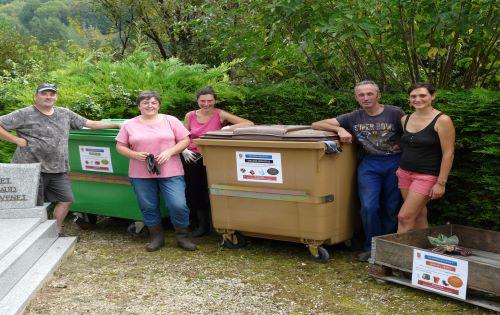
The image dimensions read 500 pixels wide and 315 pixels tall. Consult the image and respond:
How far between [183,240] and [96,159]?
1.36 m

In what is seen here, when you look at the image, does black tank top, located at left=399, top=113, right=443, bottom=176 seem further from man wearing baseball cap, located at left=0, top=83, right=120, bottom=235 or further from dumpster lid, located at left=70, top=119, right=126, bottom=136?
man wearing baseball cap, located at left=0, top=83, right=120, bottom=235

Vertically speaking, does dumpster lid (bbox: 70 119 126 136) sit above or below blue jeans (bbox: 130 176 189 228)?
above

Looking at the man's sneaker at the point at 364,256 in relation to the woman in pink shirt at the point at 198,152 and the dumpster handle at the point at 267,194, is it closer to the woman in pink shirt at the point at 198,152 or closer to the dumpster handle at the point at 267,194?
the dumpster handle at the point at 267,194

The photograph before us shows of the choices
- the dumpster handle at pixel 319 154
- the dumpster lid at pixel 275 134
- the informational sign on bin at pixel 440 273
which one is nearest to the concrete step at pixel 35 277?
the dumpster lid at pixel 275 134

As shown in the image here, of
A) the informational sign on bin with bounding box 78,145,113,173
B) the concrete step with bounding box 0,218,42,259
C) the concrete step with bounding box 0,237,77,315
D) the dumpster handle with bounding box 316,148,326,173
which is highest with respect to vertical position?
the dumpster handle with bounding box 316,148,326,173

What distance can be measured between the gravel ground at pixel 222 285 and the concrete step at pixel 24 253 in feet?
0.80

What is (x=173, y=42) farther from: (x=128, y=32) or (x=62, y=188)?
(x=62, y=188)

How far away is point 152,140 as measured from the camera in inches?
220

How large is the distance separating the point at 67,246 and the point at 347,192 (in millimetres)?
2839

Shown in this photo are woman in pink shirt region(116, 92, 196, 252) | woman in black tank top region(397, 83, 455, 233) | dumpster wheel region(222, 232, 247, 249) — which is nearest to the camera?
woman in black tank top region(397, 83, 455, 233)

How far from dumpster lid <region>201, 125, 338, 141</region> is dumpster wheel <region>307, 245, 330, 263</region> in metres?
1.02

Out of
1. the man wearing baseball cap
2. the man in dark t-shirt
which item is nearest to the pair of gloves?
the man wearing baseball cap

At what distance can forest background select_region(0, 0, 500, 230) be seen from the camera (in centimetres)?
531

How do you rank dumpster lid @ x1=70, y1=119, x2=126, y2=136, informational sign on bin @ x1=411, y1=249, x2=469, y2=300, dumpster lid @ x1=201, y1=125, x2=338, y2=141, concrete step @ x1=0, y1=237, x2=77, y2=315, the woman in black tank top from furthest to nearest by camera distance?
1. dumpster lid @ x1=70, y1=119, x2=126, y2=136
2. dumpster lid @ x1=201, y1=125, x2=338, y2=141
3. the woman in black tank top
4. concrete step @ x1=0, y1=237, x2=77, y2=315
5. informational sign on bin @ x1=411, y1=249, x2=469, y2=300
